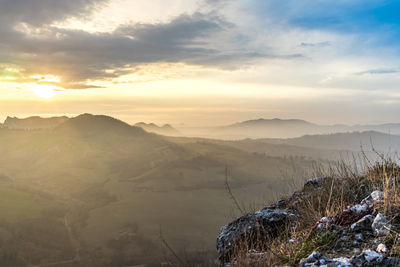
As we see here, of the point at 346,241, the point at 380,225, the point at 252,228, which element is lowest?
the point at 252,228

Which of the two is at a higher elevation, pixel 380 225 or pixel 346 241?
pixel 380 225

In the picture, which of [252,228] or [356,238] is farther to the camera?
[252,228]

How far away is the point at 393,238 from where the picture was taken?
4.65 m

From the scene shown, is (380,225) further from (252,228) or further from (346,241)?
(252,228)

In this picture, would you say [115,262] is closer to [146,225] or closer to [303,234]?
[146,225]

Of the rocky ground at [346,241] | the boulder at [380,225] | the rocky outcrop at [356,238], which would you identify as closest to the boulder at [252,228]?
the rocky ground at [346,241]

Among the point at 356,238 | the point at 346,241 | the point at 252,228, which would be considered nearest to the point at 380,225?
the point at 356,238

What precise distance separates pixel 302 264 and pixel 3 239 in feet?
561

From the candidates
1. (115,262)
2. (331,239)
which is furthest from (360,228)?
(115,262)

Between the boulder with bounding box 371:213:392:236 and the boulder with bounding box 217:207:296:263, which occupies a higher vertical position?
the boulder with bounding box 371:213:392:236

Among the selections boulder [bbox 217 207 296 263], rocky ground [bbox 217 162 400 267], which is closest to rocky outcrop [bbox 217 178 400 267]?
rocky ground [bbox 217 162 400 267]

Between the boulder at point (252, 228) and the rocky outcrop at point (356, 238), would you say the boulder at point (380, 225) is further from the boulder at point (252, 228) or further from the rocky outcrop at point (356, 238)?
the boulder at point (252, 228)

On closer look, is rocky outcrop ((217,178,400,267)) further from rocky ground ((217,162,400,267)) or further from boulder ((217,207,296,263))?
boulder ((217,207,296,263))

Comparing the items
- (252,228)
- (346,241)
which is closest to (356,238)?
(346,241)
